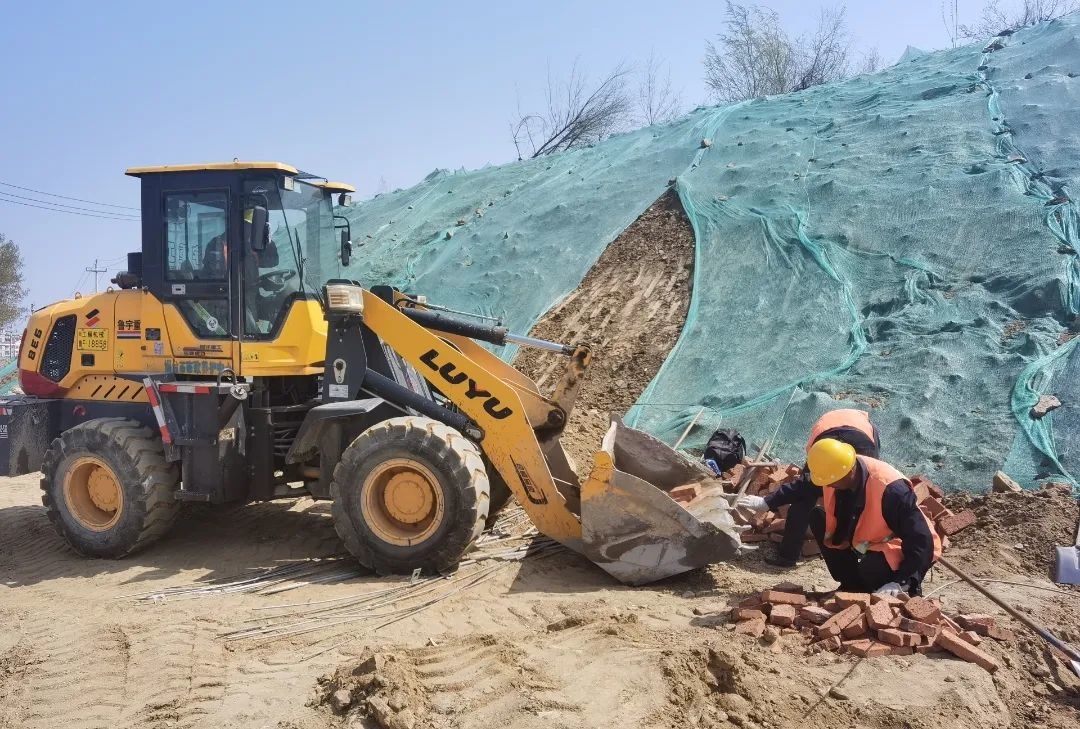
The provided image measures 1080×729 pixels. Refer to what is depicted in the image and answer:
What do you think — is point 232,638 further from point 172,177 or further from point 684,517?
point 172,177

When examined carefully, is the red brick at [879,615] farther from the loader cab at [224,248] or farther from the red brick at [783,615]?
the loader cab at [224,248]

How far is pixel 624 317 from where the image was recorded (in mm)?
11109

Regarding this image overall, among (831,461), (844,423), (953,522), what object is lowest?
(953,522)

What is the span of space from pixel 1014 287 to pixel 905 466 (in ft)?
9.43

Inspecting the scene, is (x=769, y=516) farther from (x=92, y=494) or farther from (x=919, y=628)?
(x=92, y=494)

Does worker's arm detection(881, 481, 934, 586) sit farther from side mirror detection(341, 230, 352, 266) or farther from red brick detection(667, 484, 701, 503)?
side mirror detection(341, 230, 352, 266)

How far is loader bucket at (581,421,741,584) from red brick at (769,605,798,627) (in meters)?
0.68

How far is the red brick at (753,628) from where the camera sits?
455cm

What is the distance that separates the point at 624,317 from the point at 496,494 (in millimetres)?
5005

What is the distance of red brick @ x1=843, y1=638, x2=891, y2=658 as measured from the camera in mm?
4277

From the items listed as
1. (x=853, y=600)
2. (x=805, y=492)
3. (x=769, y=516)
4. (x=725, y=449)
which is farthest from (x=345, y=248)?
(x=853, y=600)

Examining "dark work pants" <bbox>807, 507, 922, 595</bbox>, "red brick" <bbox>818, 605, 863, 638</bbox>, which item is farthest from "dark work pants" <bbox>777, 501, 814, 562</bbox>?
"red brick" <bbox>818, 605, 863, 638</bbox>

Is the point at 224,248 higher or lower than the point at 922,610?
higher

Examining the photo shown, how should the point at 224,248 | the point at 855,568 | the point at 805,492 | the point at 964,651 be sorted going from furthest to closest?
the point at 224,248, the point at 805,492, the point at 855,568, the point at 964,651
